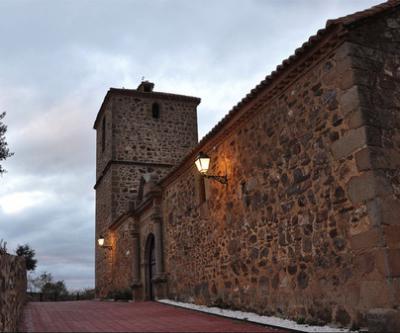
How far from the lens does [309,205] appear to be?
7.26 m

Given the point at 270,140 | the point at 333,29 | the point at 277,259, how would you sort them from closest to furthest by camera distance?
1. the point at 333,29
2. the point at 277,259
3. the point at 270,140

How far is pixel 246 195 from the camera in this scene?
9344 mm

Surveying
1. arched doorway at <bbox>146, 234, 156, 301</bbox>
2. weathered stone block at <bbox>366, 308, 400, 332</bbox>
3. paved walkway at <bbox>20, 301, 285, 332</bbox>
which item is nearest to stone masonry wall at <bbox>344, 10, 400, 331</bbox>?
weathered stone block at <bbox>366, 308, 400, 332</bbox>

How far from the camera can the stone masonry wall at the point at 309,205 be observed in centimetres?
618

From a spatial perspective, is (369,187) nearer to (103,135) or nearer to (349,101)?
(349,101)

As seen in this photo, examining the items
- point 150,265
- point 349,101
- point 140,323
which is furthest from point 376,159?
point 150,265

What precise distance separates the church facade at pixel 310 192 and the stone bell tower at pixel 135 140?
32.5ft

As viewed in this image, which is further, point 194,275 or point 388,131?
point 194,275

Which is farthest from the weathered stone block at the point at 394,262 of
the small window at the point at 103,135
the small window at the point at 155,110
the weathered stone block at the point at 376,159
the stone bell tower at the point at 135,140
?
the small window at the point at 103,135

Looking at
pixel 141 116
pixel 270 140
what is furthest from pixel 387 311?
pixel 141 116

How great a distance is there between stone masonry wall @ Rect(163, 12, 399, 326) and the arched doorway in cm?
517

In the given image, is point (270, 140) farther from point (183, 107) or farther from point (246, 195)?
point (183, 107)

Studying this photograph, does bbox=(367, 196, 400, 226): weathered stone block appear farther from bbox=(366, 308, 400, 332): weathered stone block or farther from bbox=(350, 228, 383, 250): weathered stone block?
bbox=(366, 308, 400, 332): weathered stone block

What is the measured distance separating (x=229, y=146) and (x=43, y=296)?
748 inches
